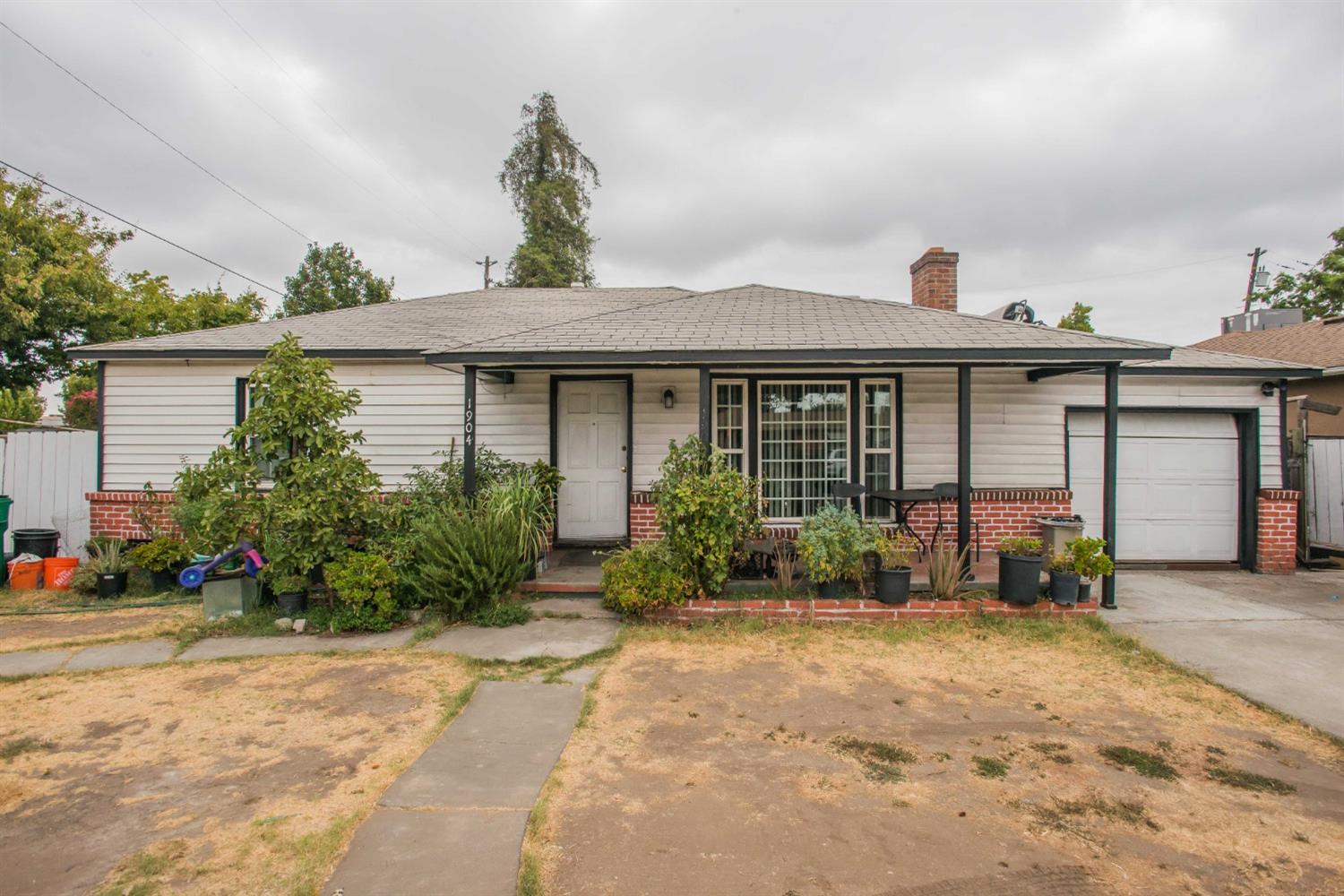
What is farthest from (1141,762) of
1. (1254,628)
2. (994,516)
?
(994,516)

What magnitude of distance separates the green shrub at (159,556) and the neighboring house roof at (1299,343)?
1718 cm

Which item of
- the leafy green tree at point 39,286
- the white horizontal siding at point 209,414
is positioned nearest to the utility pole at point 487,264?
the leafy green tree at point 39,286

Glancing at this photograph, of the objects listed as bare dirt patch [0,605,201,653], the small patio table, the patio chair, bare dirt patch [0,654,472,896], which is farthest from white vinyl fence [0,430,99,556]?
the patio chair

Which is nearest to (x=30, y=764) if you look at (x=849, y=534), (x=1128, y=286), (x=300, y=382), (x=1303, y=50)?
(x=300, y=382)

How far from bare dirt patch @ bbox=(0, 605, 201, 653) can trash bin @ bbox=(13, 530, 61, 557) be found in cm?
188

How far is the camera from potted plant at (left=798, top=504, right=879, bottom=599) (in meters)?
5.99

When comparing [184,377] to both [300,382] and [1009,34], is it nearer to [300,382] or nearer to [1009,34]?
[300,382]

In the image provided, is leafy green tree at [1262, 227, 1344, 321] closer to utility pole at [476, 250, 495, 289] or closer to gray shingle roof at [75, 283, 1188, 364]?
gray shingle roof at [75, 283, 1188, 364]

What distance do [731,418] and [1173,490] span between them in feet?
19.6

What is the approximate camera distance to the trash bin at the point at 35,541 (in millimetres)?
7938

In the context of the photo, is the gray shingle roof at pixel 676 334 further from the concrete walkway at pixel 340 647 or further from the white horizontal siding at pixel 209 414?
the concrete walkway at pixel 340 647

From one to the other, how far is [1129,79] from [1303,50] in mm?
2088

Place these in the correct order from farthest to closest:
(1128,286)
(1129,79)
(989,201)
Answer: (1128,286)
(989,201)
(1129,79)

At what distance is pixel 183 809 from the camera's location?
2.97 m
